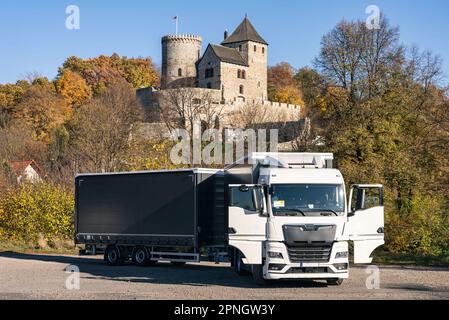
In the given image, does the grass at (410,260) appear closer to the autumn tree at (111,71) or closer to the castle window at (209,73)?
the autumn tree at (111,71)

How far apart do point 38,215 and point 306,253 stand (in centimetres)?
2411

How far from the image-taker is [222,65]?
112875mm

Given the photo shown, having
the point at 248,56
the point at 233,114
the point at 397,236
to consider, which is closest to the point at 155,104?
the point at 233,114

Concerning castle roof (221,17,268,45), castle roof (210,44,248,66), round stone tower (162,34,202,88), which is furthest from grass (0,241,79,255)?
castle roof (221,17,268,45)

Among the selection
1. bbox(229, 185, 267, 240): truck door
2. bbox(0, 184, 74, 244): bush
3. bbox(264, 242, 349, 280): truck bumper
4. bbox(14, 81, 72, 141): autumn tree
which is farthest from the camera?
bbox(14, 81, 72, 141): autumn tree

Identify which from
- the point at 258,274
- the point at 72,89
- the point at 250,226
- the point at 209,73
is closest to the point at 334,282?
the point at 258,274

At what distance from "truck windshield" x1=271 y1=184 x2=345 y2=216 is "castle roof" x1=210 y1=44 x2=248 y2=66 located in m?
96.7

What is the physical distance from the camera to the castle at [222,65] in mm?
113250

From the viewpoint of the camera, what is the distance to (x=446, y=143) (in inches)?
1407

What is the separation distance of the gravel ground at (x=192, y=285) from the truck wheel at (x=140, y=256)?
29 cm

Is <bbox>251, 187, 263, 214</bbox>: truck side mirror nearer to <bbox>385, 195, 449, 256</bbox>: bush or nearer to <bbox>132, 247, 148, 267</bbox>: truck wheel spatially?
<bbox>132, 247, 148, 267</bbox>: truck wheel

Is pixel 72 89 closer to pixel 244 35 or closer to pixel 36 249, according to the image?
pixel 244 35

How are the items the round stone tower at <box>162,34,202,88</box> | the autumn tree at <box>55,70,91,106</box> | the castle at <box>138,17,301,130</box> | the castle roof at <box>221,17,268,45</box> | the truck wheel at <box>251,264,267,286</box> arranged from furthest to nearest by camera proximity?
the castle roof at <box>221,17,268,45</box>, the round stone tower at <box>162,34,202,88</box>, the castle at <box>138,17,301,130</box>, the autumn tree at <box>55,70,91,106</box>, the truck wheel at <box>251,264,267,286</box>

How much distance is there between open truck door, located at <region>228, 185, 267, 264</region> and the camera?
17.4 meters
